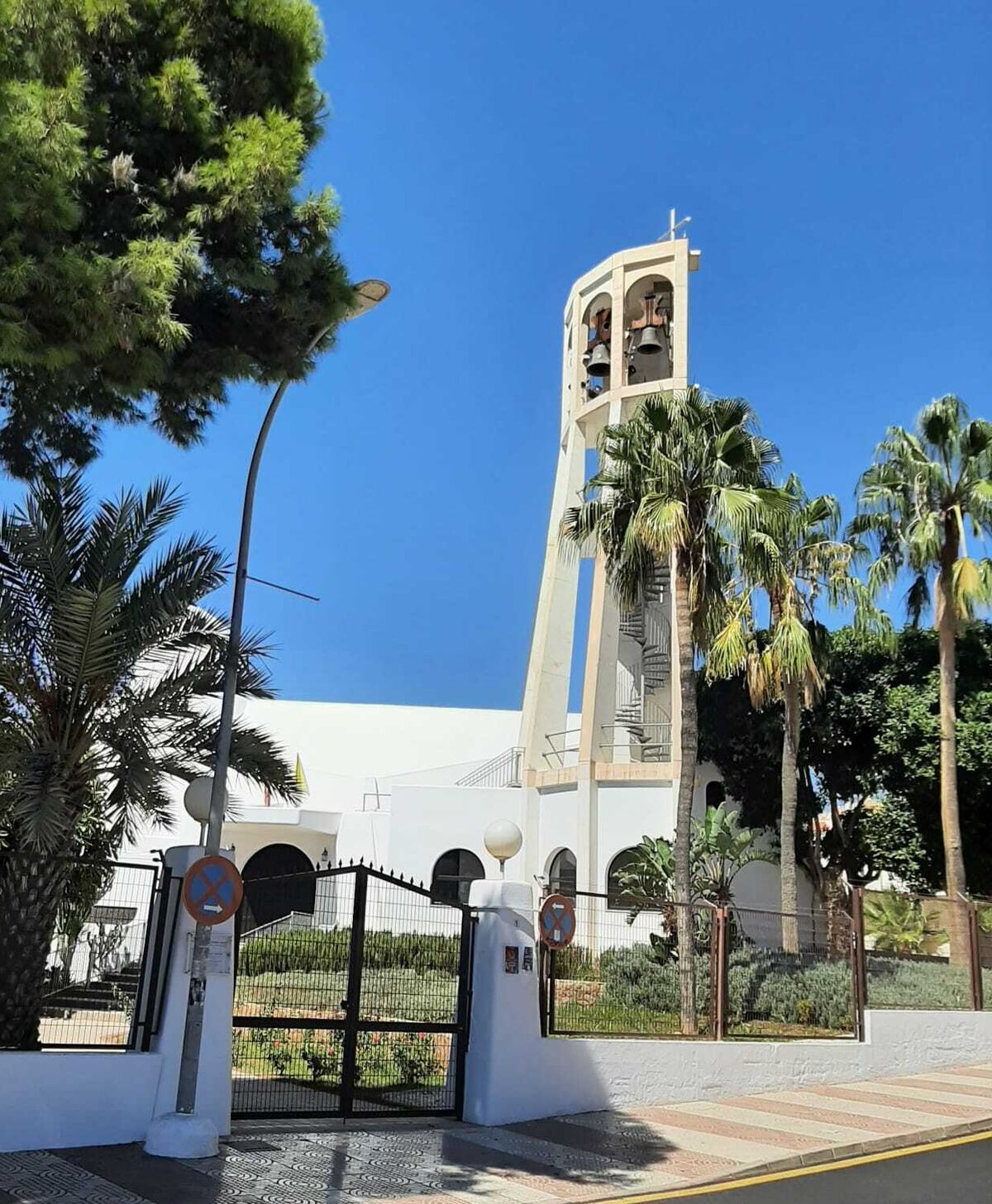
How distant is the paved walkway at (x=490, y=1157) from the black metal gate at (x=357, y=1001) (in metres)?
0.84

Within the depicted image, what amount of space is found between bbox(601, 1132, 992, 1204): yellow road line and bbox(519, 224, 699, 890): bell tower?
48.2 ft

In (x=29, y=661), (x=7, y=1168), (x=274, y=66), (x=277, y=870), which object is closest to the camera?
(x=7, y=1168)

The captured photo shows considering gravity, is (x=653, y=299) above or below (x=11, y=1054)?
above

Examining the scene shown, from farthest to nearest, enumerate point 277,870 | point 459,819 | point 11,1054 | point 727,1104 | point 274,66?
point 277,870, point 459,819, point 727,1104, point 274,66, point 11,1054

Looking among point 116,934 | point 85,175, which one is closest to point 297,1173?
point 116,934

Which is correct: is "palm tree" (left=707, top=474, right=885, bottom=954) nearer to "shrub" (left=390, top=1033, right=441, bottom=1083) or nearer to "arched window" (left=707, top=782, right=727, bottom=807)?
"arched window" (left=707, top=782, right=727, bottom=807)

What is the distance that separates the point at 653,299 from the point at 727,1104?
2119cm

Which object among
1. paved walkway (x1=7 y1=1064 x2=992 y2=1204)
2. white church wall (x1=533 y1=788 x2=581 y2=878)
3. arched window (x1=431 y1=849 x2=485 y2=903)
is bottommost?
paved walkway (x1=7 y1=1064 x2=992 y2=1204)

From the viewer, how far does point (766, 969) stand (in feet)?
51.0

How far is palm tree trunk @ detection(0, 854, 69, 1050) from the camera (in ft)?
29.6

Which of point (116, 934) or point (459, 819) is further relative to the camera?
point (459, 819)

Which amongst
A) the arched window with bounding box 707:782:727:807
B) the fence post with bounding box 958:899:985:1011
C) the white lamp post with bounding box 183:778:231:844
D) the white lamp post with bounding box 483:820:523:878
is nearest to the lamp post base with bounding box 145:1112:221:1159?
the white lamp post with bounding box 183:778:231:844

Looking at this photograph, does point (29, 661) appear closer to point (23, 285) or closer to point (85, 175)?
point (23, 285)

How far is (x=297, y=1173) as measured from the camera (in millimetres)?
8297
